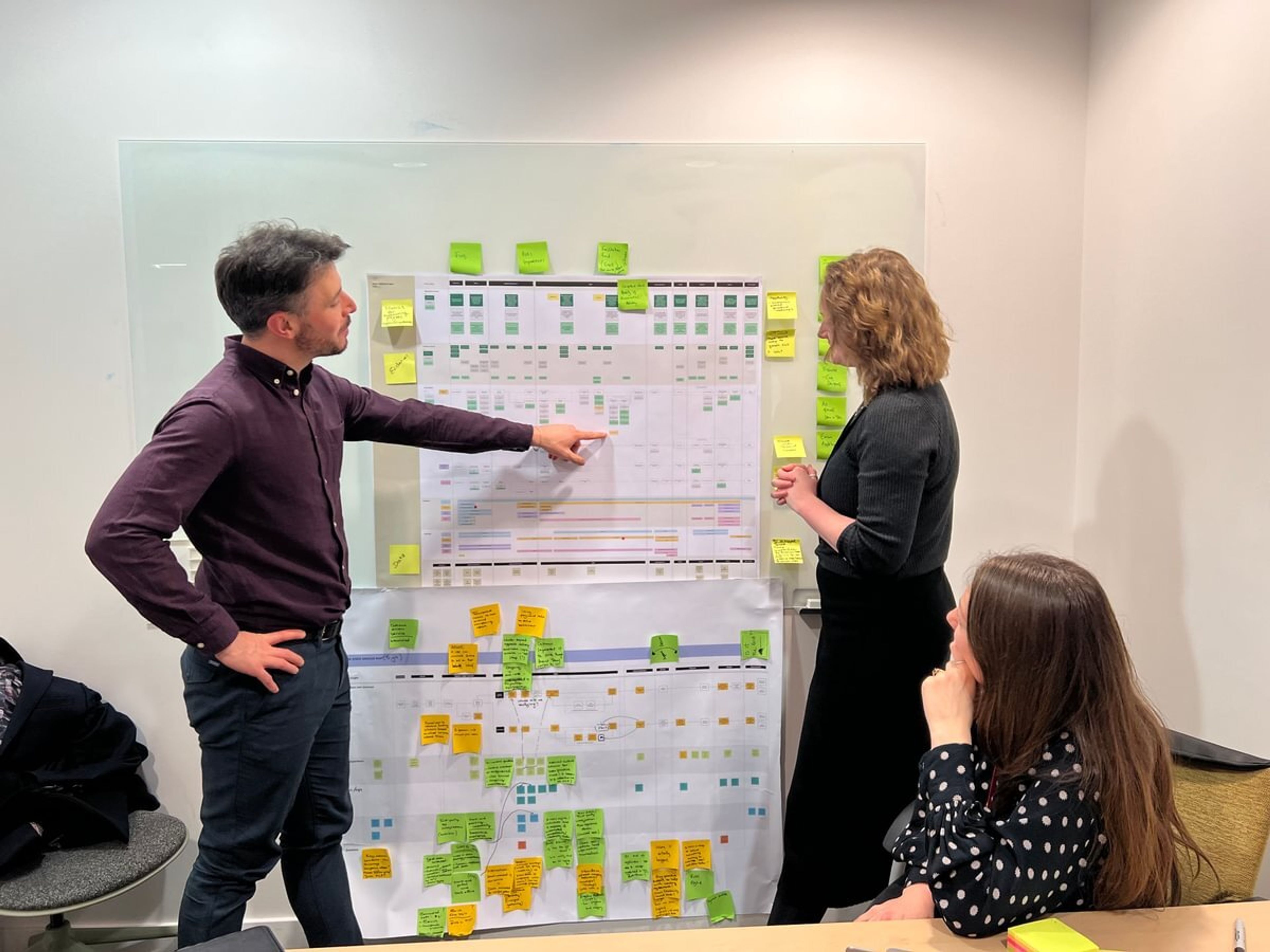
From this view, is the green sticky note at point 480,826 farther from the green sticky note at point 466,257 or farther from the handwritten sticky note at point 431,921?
the green sticky note at point 466,257

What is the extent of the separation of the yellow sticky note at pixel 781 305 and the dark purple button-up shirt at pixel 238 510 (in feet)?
3.32

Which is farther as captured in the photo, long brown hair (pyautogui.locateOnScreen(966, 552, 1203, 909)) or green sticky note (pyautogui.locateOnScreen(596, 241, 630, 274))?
green sticky note (pyautogui.locateOnScreen(596, 241, 630, 274))

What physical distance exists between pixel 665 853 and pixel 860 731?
2.37 ft

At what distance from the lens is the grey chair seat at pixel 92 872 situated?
1.73m

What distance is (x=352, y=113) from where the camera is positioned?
1.99m

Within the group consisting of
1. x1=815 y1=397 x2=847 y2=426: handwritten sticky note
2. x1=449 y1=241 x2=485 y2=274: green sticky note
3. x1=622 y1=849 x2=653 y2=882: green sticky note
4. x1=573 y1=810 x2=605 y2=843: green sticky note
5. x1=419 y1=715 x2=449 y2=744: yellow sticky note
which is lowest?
x1=622 y1=849 x2=653 y2=882: green sticky note

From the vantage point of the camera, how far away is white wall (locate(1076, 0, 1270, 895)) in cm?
160

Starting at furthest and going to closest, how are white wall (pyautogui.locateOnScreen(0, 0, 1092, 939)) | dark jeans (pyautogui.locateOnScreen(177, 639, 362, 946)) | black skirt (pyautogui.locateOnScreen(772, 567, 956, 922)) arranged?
1. white wall (pyautogui.locateOnScreen(0, 0, 1092, 939))
2. black skirt (pyautogui.locateOnScreen(772, 567, 956, 922))
3. dark jeans (pyautogui.locateOnScreen(177, 639, 362, 946))

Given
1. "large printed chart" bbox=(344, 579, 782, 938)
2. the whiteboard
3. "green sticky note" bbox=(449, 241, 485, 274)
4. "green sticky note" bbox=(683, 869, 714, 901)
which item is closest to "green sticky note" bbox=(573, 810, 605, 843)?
"large printed chart" bbox=(344, 579, 782, 938)

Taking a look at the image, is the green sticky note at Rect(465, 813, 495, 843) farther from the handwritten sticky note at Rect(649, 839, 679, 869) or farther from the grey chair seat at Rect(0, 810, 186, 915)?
the grey chair seat at Rect(0, 810, 186, 915)

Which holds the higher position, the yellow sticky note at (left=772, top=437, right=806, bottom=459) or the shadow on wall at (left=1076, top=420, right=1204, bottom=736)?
the yellow sticky note at (left=772, top=437, right=806, bottom=459)

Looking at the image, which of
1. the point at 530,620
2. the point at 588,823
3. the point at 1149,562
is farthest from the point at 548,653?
the point at 1149,562

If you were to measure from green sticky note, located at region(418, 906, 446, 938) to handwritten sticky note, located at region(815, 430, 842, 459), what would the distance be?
4.83 feet

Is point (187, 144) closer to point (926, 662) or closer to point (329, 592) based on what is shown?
point (329, 592)
